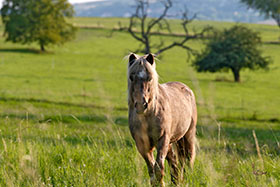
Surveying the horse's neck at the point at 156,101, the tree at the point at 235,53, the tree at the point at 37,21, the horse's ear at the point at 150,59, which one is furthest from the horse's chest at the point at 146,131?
the tree at the point at 37,21

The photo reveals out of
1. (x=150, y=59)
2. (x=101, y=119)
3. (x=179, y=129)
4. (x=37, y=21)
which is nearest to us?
(x=150, y=59)

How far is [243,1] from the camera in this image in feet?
146

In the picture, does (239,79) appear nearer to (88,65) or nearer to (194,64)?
(194,64)

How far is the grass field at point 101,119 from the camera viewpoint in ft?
17.4

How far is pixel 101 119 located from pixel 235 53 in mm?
33817

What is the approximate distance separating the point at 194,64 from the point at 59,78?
60.4 ft

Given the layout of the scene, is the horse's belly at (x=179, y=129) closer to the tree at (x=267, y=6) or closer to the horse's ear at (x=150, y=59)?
the horse's ear at (x=150, y=59)

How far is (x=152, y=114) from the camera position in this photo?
450 centimetres

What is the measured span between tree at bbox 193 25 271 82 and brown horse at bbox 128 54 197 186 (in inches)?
1880

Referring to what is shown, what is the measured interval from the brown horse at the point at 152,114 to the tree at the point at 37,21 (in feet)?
231

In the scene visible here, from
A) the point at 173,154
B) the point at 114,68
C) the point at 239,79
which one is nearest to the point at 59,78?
the point at 114,68

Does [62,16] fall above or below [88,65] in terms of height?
above

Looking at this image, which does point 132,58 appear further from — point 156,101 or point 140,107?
point 140,107

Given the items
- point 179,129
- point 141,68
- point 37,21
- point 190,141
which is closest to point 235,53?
point 37,21
